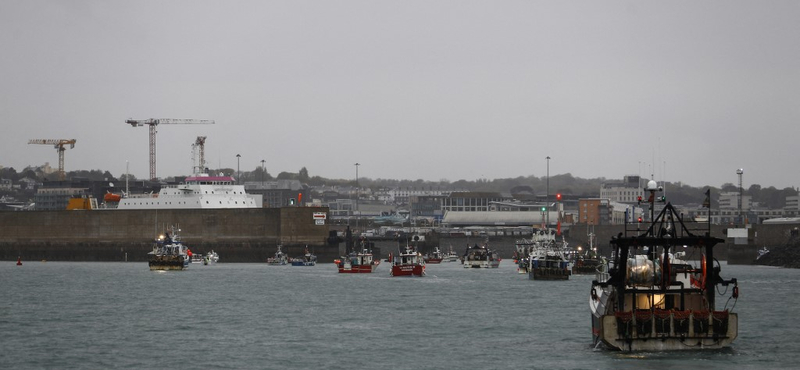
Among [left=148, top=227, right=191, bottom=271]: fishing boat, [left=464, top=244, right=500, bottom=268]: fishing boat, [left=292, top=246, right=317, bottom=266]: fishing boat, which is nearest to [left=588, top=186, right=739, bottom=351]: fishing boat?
[left=148, top=227, right=191, bottom=271]: fishing boat

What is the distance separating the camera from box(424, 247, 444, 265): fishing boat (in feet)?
522

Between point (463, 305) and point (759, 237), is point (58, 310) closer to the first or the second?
point (463, 305)

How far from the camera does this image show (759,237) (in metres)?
155

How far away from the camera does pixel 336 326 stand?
192 ft

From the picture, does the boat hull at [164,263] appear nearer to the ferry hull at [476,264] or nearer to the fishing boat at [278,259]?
the fishing boat at [278,259]

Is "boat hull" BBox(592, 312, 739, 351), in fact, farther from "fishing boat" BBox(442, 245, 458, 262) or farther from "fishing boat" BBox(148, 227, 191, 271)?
"fishing boat" BBox(442, 245, 458, 262)

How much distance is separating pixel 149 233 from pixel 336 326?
314 feet

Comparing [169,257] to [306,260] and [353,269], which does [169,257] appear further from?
[306,260]

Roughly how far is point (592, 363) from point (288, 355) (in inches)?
474

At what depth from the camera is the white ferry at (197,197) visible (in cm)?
15550

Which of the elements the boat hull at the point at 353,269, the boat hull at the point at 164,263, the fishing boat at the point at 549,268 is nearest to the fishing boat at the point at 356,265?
the boat hull at the point at 353,269

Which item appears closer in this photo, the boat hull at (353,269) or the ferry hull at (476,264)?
the boat hull at (353,269)

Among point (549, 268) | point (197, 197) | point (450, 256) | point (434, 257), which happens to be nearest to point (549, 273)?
point (549, 268)

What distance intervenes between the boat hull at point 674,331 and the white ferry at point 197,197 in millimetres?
117608
